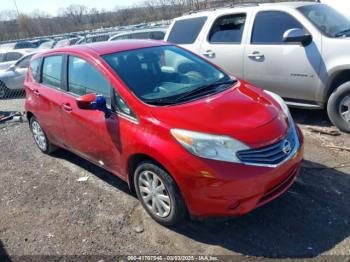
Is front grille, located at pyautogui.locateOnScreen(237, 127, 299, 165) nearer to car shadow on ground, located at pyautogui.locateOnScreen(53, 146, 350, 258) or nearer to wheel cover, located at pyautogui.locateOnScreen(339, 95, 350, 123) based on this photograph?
car shadow on ground, located at pyautogui.locateOnScreen(53, 146, 350, 258)

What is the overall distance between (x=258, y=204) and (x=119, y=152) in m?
1.46

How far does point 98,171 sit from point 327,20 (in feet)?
13.1

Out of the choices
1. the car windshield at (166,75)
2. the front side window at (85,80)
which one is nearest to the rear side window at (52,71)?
the front side window at (85,80)

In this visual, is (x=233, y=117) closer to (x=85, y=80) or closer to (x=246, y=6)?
(x=85, y=80)

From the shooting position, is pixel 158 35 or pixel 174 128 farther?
pixel 158 35

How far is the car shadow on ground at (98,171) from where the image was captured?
4.59m

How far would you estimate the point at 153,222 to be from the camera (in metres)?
3.74

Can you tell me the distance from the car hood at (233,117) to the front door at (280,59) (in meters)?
1.94

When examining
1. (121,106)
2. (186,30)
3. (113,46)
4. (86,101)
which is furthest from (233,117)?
(186,30)

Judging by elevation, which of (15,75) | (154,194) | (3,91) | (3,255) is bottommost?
(3,91)

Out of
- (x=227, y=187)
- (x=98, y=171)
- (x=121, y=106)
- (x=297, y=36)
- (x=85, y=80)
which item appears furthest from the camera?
(x=297, y=36)

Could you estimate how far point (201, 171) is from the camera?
303 cm

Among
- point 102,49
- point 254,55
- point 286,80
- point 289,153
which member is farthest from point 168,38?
point 289,153

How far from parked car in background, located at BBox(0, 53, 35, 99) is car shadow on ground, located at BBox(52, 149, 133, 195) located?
23.5ft
